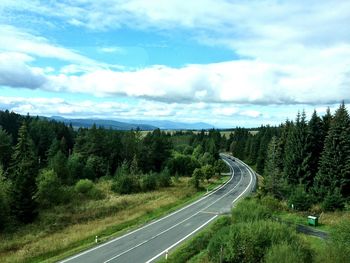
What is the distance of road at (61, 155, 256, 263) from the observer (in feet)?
89.8

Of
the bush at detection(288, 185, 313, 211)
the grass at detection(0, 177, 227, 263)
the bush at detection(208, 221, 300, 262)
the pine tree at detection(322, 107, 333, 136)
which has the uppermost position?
the pine tree at detection(322, 107, 333, 136)

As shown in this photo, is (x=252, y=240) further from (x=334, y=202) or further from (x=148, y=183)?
(x=148, y=183)

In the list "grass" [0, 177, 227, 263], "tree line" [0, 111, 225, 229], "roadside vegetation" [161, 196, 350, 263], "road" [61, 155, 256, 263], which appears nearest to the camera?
"roadside vegetation" [161, 196, 350, 263]

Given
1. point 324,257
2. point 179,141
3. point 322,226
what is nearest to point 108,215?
point 322,226

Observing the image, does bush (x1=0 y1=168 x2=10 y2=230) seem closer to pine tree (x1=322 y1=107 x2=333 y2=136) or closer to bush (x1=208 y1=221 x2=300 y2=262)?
bush (x1=208 y1=221 x2=300 y2=262)

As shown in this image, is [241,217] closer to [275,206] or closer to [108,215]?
[275,206]

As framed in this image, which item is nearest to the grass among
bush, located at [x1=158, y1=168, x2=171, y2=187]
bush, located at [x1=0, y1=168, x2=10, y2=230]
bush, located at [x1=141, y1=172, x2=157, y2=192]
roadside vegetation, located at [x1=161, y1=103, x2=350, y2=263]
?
bush, located at [x1=0, y1=168, x2=10, y2=230]

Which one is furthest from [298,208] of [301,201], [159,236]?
[159,236]

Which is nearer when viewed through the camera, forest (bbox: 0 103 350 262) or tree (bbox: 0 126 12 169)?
forest (bbox: 0 103 350 262)

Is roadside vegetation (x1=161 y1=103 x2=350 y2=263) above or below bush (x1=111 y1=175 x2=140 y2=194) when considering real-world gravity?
above

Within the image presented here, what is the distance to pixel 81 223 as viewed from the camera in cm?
4234

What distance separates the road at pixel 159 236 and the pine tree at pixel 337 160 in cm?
1237

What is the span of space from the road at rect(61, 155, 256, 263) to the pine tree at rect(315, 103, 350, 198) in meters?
12.4

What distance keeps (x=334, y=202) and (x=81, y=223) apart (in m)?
28.2
